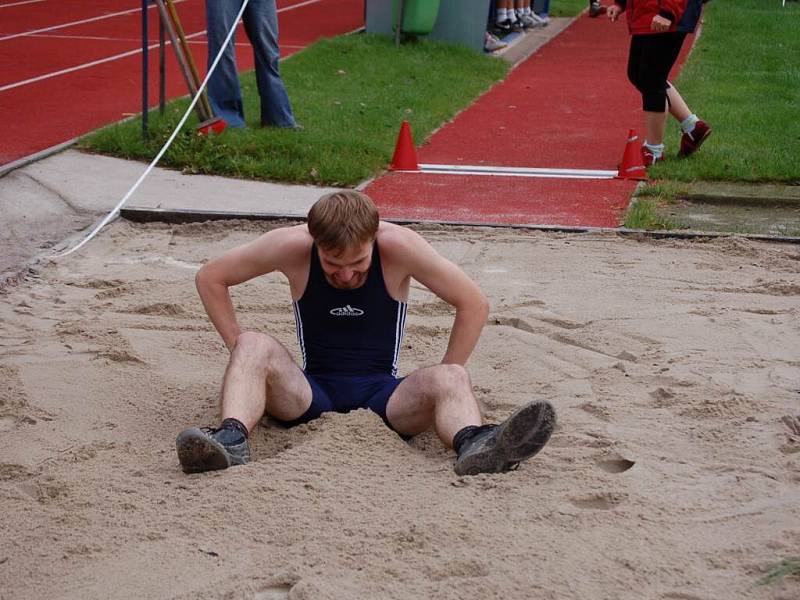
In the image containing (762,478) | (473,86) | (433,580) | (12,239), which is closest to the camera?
(433,580)

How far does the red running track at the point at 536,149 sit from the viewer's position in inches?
319

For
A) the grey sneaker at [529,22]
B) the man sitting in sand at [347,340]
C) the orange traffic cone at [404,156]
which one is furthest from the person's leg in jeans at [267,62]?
the grey sneaker at [529,22]

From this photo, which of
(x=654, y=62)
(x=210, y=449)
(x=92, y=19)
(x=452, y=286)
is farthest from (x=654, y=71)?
(x=92, y=19)

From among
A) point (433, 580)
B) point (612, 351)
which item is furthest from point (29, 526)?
point (612, 351)

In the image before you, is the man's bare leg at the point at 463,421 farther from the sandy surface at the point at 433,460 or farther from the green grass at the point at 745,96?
the green grass at the point at 745,96

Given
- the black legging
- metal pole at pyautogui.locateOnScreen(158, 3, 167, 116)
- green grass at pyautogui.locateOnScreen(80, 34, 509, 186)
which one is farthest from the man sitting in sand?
metal pole at pyautogui.locateOnScreen(158, 3, 167, 116)

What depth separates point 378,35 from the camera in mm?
15484

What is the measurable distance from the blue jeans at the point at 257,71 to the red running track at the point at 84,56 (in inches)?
51.5

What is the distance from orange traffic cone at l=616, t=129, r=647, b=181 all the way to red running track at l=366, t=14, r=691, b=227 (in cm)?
13

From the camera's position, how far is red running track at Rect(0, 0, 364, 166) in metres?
10.7

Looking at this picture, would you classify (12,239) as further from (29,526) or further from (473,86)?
(473,86)

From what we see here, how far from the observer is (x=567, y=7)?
22.4m

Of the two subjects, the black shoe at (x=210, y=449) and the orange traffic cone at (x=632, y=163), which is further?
the orange traffic cone at (x=632, y=163)

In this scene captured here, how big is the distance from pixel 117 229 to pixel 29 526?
4034mm
